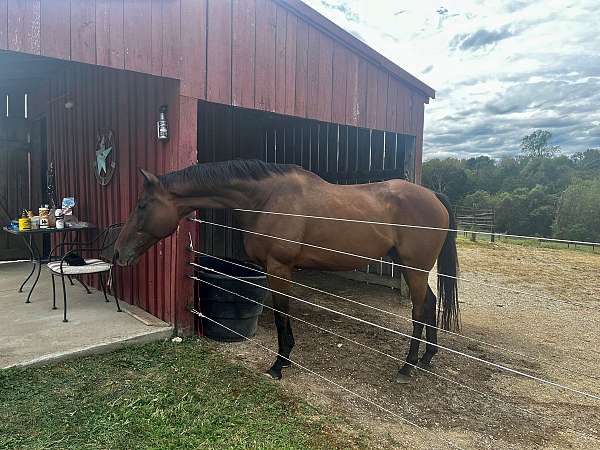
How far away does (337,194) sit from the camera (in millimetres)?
3035

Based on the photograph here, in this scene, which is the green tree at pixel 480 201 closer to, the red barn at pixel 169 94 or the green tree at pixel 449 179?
the green tree at pixel 449 179

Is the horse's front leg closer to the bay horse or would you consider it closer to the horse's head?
the bay horse

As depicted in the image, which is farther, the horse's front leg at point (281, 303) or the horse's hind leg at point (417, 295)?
the horse's hind leg at point (417, 295)

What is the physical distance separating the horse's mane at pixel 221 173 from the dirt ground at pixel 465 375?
132 centimetres

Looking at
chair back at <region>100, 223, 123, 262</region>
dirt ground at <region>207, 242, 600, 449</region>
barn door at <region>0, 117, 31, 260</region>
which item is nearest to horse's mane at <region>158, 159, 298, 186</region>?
chair back at <region>100, 223, 123, 262</region>

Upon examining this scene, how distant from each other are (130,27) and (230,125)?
362 cm

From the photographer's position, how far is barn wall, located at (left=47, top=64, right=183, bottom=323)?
3.31 metres

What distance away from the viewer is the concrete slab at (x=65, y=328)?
2652mm

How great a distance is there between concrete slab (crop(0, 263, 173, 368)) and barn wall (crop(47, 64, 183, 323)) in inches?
8.4

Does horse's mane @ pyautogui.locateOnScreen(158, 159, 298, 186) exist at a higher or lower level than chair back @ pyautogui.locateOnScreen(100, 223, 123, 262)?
higher

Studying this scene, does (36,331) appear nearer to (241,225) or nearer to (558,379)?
(241,225)

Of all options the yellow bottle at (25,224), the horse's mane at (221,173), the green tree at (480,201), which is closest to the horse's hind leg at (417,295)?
the horse's mane at (221,173)

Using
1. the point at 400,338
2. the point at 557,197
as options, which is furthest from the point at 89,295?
the point at 557,197

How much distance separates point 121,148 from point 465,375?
11.7 feet
